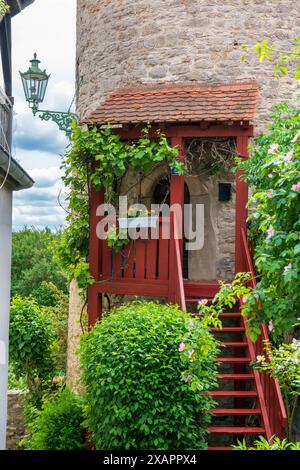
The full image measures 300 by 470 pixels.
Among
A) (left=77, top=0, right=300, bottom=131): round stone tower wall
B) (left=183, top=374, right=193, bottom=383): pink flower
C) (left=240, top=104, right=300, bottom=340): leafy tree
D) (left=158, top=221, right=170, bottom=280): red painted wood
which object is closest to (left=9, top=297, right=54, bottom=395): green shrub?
(left=158, top=221, right=170, bottom=280): red painted wood

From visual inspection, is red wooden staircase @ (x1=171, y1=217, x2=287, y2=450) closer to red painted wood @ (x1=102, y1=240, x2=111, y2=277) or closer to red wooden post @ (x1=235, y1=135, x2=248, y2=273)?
red wooden post @ (x1=235, y1=135, x2=248, y2=273)

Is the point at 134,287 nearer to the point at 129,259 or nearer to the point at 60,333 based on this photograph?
the point at 129,259

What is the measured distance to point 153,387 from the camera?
6.98 meters

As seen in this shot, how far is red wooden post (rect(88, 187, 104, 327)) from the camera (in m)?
9.77

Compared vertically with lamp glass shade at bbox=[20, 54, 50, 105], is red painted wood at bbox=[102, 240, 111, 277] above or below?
below

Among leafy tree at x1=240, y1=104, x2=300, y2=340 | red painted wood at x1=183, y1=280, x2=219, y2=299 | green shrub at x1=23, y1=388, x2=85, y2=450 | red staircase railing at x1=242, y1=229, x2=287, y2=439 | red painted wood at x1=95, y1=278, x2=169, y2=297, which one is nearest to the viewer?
leafy tree at x1=240, y1=104, x2=300, y2=340

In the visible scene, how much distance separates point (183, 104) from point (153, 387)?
14.6 feet

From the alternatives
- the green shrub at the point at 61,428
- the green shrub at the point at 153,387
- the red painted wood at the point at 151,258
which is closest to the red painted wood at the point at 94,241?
the red painted wood at the point at 151,258

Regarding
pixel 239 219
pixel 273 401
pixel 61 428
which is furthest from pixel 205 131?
pixel 61 428

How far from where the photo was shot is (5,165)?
7.59m

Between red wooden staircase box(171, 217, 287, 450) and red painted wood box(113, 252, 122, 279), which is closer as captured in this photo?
red wooden staircase box(171, 217, 287, 450)

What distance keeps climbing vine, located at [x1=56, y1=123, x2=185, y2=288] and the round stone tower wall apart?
1611 millimetres

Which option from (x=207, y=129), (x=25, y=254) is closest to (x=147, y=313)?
(x=207, y=129)

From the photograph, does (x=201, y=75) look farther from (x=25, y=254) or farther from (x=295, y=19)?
(x=25, y=254)
